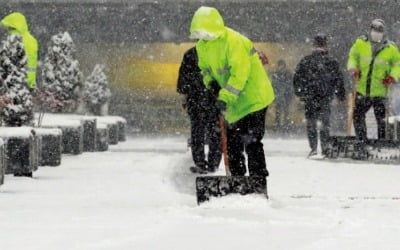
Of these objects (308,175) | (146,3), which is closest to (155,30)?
(146,3)

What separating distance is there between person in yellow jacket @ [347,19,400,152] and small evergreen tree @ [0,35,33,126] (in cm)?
458

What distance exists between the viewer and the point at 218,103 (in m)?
7.79

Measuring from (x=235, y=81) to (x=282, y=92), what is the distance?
1470 centimetres

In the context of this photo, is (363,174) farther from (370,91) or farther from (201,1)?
(201,1)

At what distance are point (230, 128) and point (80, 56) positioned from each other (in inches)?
596

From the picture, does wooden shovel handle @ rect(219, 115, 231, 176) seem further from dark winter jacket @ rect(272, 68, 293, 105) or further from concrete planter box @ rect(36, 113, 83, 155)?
dark winter jacket @ rect(272, 68, 293, 105)

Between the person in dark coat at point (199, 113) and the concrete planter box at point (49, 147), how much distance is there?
1.61m

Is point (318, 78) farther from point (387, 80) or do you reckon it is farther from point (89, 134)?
point (89, 134)

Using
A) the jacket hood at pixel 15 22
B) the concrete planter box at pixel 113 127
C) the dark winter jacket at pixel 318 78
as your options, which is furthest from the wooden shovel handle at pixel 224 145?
the concrete planter box at pixel 113 127

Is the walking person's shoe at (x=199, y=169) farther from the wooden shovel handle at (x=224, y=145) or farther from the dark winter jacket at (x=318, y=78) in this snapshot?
the dark winter jacket at (x=318, y=78)

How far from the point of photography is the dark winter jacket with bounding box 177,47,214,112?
1113 centimetres

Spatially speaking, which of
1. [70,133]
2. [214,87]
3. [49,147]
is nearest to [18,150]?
[49,147]

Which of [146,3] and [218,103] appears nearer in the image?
[218,103]

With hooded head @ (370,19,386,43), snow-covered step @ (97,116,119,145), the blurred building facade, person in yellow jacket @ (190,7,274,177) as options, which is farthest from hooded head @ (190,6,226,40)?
the blurred building facade
